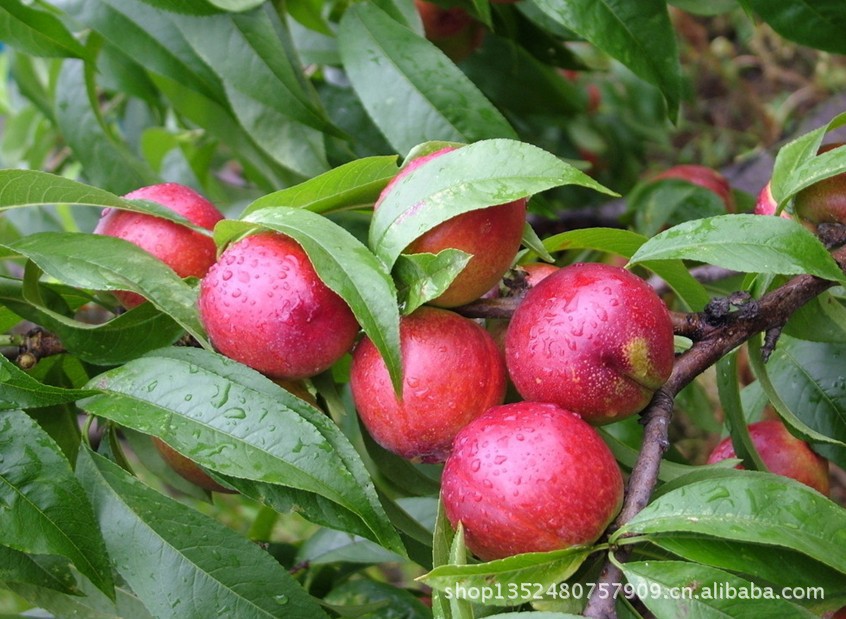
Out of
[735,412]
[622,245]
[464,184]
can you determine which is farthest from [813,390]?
[464,184]

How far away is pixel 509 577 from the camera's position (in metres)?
0.60

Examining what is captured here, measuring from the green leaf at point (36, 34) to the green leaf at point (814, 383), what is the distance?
89 cm

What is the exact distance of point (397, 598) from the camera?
3.58 ft

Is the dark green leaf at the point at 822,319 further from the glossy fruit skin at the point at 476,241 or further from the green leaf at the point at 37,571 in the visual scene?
the green leaf at the point at 37,571

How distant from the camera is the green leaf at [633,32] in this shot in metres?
0.91

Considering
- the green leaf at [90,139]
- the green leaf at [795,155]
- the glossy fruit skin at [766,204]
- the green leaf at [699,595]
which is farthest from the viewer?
the green leaf at [90,139]

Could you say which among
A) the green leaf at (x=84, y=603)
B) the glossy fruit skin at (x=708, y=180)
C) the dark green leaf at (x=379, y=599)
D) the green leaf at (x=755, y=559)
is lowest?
the dark green leaf at (x=379, y=599)

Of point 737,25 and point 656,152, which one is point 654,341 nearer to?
point 656,152

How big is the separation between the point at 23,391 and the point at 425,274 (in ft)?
1.10

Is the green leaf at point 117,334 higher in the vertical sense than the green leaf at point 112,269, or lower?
lower

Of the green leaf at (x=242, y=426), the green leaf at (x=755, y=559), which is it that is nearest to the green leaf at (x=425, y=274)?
the green leaf at (x=242, y=426)

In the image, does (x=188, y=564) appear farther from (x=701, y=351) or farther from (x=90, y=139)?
(x=90, y=139)

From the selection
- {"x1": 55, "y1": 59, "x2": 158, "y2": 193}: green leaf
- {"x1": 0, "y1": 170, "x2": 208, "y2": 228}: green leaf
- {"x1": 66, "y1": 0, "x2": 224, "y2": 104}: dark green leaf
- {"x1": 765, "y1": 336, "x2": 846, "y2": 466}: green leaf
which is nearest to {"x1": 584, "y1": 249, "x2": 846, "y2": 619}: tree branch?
{"x1": 765, "y1": 336, "x2": 846, "y2": 466}: green leaf

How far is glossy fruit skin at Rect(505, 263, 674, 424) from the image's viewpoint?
68cm
